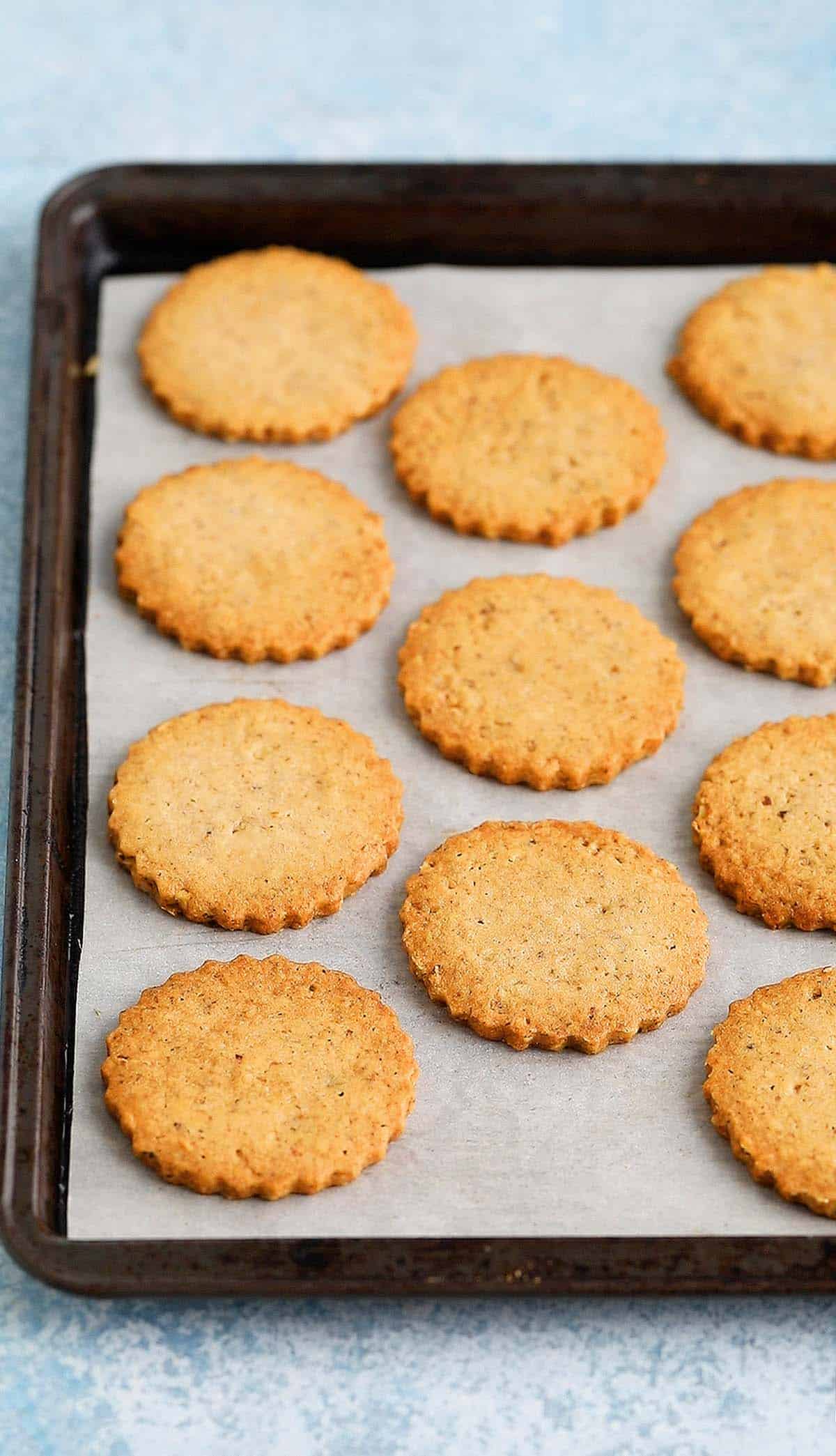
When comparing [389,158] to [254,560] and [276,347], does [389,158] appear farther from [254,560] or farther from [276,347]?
[254,560]

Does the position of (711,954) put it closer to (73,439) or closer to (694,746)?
(694,746)

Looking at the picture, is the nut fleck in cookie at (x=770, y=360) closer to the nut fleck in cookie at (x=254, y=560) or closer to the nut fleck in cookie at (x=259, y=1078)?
the nut fleck in cookie at (x=254, y=560)

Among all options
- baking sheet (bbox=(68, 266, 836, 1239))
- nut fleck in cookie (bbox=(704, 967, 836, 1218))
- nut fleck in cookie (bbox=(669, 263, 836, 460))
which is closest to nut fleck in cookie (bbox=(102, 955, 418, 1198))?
baking sheet (bbox=(68, 266, 836, 1239))

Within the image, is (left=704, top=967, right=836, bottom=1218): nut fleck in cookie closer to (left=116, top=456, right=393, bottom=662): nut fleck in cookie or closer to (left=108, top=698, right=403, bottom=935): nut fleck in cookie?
(left=108, top=698, right=403, bottom=935): nut fleck in cookie

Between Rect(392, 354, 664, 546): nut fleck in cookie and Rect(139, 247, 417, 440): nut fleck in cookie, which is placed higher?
Rect(139, 247, 417, 440): nut fleck in cookie

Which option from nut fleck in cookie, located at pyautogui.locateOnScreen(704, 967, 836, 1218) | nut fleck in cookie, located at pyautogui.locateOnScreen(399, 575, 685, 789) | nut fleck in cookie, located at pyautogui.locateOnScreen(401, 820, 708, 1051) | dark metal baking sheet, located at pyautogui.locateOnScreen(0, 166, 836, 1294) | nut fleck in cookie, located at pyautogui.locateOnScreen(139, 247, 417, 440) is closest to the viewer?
dark metal baking sheet, located at pyautogui.locateOnScreen(0, 166, 836, 1294)

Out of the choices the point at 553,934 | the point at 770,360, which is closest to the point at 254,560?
the point at 553,934

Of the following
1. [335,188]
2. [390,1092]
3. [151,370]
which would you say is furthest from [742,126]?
[390,1092]
